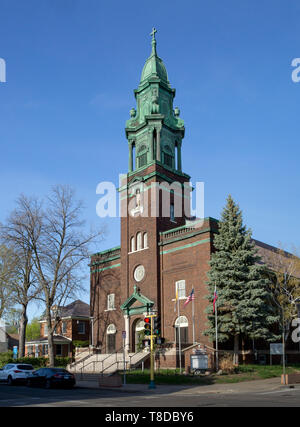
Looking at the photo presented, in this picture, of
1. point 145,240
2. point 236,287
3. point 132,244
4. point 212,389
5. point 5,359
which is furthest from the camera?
point 5,359

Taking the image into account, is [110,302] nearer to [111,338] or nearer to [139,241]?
[111,338]

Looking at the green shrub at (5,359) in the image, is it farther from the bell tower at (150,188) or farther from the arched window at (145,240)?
the arched window at (145,240)

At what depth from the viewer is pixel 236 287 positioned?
113 ft

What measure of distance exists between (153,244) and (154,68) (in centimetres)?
2173

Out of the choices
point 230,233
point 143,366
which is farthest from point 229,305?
point 143,366

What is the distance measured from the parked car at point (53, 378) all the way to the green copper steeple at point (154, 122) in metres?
24.7

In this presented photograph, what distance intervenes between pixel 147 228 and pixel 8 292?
648 inches

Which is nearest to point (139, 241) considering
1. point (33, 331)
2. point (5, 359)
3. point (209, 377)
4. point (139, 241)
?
point (139, 241)

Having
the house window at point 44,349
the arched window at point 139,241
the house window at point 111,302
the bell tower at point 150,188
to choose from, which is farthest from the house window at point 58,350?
the arched window at point 139,241

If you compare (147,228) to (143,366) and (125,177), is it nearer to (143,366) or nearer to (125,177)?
(125,177)

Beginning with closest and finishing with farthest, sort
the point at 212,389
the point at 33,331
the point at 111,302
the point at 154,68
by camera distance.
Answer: the point at 212,389, the point at 111,302, the point at 154,68, the point at 33,331

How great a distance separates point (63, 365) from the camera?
47.0 metres

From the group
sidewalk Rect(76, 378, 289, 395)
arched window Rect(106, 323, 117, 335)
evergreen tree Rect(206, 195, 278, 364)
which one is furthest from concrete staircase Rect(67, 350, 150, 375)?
sidewalk Rect(76, 378, 289, 395)

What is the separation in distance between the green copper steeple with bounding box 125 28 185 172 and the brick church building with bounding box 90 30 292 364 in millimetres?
109
